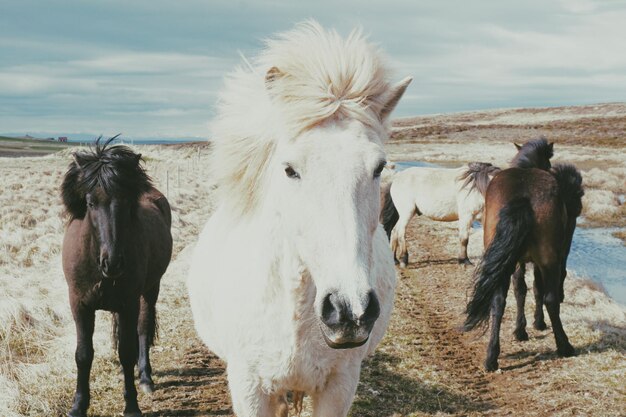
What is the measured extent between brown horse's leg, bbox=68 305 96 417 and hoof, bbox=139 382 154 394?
28.8 inches

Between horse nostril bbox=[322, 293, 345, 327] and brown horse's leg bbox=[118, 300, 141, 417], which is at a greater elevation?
horse nostril bbox=[322, 293, 345, 327]

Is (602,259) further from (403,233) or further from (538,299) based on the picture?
(538,299)

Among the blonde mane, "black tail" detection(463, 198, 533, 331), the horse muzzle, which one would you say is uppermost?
the blonde mane

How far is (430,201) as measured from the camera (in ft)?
37.1

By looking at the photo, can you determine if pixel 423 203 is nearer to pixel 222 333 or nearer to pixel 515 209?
pixel 515 209

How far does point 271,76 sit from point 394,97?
55cm

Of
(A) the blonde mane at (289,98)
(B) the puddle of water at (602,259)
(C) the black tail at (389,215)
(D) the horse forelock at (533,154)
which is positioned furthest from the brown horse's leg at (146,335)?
(B) the puddle of water at (602,259)

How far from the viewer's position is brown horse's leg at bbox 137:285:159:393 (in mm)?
5287

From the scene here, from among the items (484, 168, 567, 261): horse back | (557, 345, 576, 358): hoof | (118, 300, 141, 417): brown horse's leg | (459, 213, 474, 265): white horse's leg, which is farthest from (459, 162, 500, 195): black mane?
(118, 300, 141, 417): brown horse's leg

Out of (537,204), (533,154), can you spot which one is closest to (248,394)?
(537,204)

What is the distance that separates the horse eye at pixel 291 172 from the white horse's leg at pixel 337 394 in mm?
1082

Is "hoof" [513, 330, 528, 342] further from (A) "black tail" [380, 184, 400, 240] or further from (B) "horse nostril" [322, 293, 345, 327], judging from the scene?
(B) "horse nostril" [322, 293, 345, 327]

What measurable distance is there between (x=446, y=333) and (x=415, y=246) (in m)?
5.66

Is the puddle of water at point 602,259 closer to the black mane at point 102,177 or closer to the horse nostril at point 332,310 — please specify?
the black mane at point 102,177
